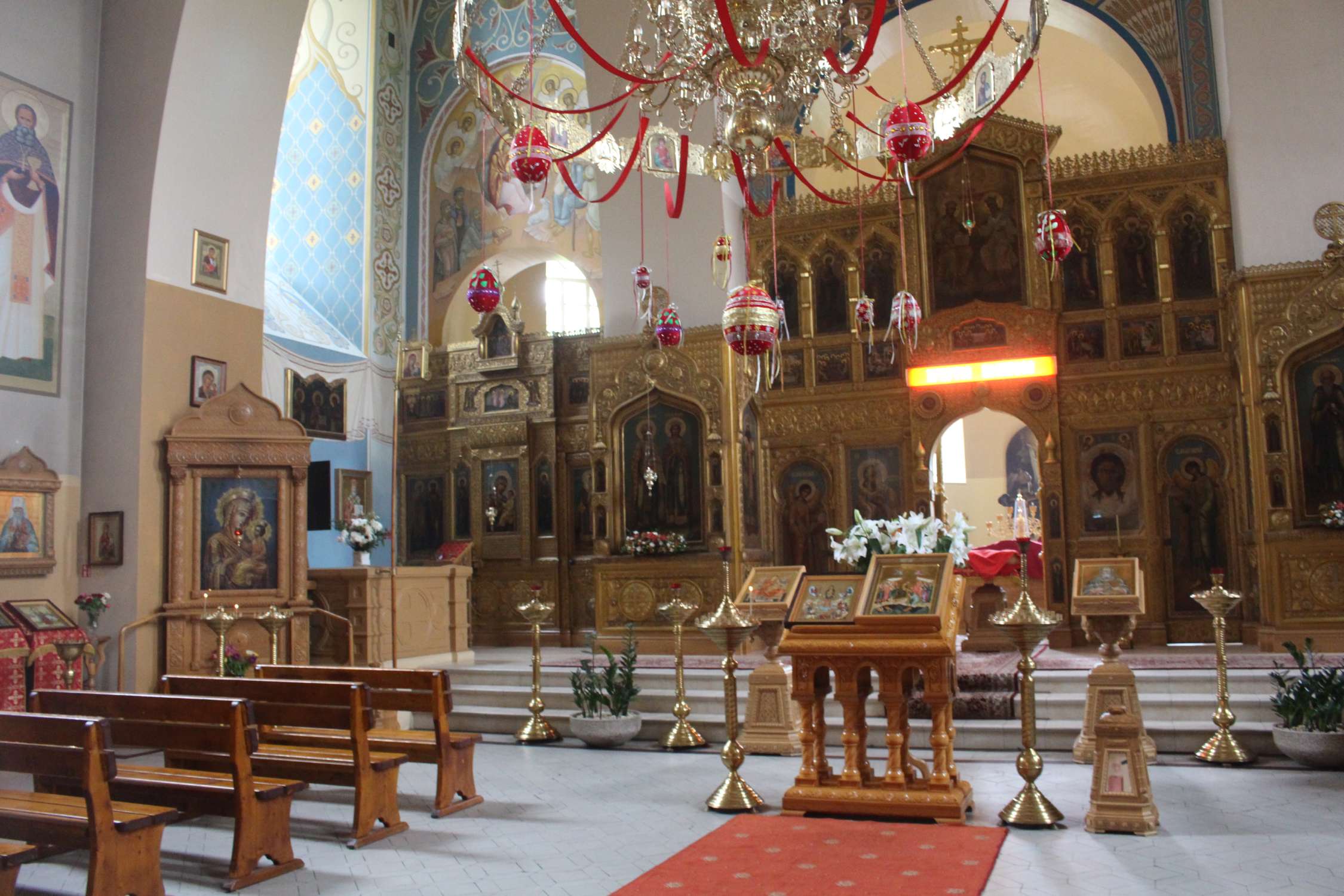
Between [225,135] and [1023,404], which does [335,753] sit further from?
[1023,404]

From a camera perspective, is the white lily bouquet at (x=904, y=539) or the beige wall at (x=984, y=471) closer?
the white lily bouquet at (x=904, y=539)

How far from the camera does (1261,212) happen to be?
11.8m

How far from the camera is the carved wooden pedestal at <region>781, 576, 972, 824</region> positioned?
616 cm

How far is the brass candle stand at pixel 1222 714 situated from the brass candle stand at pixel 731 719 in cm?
342

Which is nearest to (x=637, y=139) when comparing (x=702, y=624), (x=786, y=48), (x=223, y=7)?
(x=786, y=48)

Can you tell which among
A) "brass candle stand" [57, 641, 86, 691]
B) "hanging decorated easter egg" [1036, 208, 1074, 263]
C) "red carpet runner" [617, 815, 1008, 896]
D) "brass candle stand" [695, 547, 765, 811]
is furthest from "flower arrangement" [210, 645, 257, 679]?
"hanging decorated easter egg" [1036, 208, 1074, 263]

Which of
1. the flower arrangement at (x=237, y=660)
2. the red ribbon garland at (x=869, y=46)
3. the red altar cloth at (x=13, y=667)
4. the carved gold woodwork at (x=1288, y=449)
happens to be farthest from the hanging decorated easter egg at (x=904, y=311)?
the red altar cloth at (x=13, y=667)

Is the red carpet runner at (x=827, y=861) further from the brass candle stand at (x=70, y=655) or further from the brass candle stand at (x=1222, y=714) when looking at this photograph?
the brass candle stand at (x=70, y=655)

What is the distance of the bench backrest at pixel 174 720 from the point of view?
18.0ft

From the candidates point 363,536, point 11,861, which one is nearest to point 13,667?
point 363,536

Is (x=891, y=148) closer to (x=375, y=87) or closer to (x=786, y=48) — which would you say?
(x=786, y=48)

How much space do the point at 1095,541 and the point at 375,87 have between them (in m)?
12.6

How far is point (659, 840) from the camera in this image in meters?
5.97

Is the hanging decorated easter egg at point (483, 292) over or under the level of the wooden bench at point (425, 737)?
over
